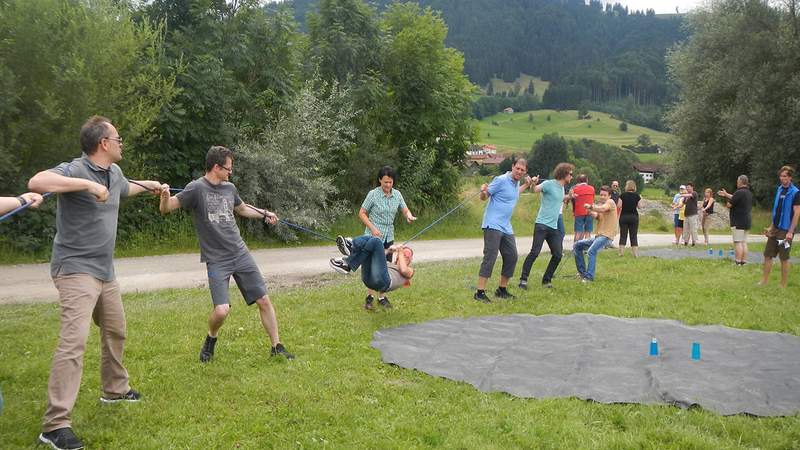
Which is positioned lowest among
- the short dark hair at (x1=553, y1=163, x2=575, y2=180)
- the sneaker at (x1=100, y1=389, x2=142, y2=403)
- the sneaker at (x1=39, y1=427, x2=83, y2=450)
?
the sneaker at (x1=100, y1=389, x2=142, y2=403)

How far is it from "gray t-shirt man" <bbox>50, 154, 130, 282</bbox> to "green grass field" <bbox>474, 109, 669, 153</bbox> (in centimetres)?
9799

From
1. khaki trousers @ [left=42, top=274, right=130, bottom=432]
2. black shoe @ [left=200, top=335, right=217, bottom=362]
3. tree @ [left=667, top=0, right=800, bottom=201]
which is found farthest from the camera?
tree @ [left=667, top=0, right=800, bottom=201]

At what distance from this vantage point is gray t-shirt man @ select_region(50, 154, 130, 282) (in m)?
4.86

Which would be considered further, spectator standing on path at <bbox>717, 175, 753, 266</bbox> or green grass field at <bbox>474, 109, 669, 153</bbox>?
green grass field at <bbox>474, 109, 669, 153</bbox>

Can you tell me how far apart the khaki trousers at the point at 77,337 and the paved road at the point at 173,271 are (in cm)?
568

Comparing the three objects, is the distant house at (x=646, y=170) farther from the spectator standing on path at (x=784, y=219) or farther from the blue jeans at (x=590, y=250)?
the blue jeans at (x=590, y=250)

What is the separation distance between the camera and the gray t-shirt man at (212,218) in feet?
20.8

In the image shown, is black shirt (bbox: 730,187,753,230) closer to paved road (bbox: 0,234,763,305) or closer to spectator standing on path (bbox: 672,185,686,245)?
spectator standing on path (bbox: 672,185,686,245)

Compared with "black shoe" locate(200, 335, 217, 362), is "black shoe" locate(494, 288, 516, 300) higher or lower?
lower

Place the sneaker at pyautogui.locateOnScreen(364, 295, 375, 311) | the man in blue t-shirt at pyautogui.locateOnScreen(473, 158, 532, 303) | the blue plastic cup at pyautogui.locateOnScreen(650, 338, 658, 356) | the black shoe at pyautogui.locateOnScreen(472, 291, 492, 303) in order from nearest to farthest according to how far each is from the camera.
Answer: the blue plastic cup at pyautogui.locateOnScreen(650, 338, 658, 356) < the sneaker at pyautogui.locateOnScreen(364, 295, 375, 311) < the man in blue t-shirt at pyautogui.locateOnScreen(473, 158, 532, 303) < the black shoe at pyautogui.locateOnScreen(472, 291, 492, 303)

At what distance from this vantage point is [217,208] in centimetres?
643

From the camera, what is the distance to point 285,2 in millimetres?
20812

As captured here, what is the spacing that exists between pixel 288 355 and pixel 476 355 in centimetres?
204

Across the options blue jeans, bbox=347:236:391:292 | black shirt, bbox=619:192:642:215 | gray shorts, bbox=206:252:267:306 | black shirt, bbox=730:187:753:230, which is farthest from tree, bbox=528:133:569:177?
gray shorts, bbox=206:252:267:306
